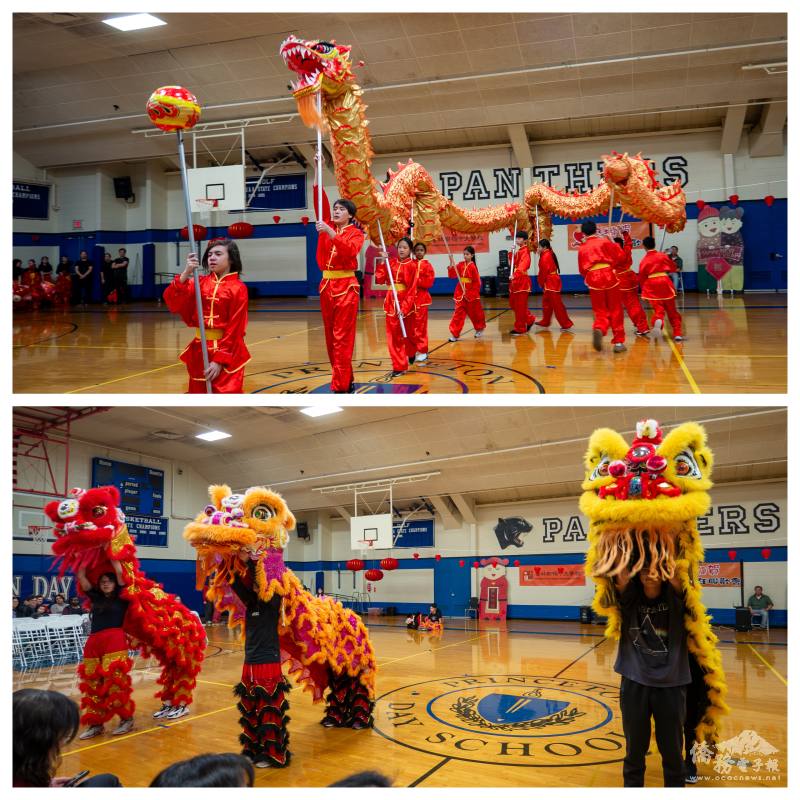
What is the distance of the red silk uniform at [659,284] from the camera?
→ 26.7 ft

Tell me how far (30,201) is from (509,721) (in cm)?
1753

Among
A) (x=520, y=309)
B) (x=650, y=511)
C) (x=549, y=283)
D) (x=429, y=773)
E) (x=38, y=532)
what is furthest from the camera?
(x=38, y=532)

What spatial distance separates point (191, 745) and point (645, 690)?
2.71m

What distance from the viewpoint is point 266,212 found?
708 inches

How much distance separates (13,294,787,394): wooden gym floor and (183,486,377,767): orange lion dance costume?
2.18m

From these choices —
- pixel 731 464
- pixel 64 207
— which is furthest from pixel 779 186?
pixel 64 207

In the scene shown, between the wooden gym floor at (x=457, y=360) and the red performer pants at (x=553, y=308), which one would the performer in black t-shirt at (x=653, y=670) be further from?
the red performer pants at (x=553, y=308)

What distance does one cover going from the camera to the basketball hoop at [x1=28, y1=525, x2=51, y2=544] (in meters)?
11.5

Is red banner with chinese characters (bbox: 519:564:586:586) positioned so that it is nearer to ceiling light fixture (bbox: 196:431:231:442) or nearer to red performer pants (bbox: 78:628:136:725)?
ceiling light fixture (bbox: 196:431:231:442)

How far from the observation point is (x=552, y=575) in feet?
50.4

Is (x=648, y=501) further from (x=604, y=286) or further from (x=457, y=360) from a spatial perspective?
(x=604, y=286)

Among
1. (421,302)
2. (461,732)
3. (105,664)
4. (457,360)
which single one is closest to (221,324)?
(105,664)

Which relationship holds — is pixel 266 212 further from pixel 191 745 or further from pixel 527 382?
pixel 191 745
